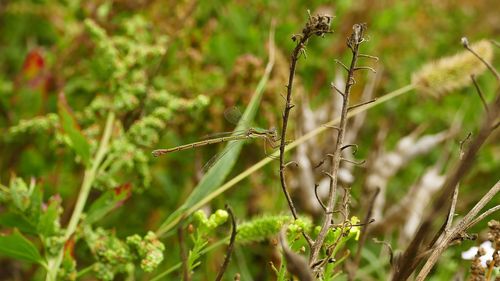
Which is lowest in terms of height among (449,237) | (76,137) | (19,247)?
(449,237)

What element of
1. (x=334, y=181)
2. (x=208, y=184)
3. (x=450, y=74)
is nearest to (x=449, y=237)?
(x=334, y=181)

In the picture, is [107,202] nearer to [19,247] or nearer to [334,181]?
[19,247]

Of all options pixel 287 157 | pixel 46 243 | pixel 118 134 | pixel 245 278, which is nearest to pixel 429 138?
pixel 287 157

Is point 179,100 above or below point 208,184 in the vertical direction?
above

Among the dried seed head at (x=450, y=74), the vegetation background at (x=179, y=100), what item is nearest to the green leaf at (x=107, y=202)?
the vegetation background at (x=179, y=100)

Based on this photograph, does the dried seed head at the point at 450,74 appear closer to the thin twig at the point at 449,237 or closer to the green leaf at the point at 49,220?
the thin twig at the point at 449,237

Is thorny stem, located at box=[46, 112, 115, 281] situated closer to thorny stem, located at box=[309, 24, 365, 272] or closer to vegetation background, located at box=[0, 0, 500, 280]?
vegetation background, located at box=[0, 0, 500, 280]
